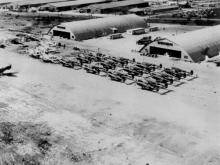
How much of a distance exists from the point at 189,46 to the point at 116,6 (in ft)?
262

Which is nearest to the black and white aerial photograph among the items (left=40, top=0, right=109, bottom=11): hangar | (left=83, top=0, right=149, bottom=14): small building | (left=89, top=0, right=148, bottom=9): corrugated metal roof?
(left=83, top=0, right=149, bottom=14): small building

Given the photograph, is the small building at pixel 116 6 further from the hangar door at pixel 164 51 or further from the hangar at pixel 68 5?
the hangar door at pixel 164 51

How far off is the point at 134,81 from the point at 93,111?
12.0 m

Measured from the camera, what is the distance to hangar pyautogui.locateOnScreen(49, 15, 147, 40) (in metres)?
85.4

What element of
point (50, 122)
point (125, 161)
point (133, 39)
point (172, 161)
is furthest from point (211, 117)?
point (133, 39)

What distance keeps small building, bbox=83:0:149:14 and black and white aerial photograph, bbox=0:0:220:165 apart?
44.7m

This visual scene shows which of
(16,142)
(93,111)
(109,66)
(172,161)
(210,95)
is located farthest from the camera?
(109,66)

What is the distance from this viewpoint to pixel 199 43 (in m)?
65.8

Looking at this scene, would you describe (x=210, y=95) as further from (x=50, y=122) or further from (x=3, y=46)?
(x=3, y=46)

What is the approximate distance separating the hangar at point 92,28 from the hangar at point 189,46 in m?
Result: 21.5

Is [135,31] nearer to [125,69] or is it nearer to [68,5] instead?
[125,69]

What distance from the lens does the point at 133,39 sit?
278ft

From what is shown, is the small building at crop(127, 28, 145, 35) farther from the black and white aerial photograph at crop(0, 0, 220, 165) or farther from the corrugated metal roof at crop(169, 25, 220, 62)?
the corrugated metal roof at crop(169, 25, 220, 62)

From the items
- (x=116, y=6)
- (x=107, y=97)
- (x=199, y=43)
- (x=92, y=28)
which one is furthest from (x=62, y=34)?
(x=116, y=6)
